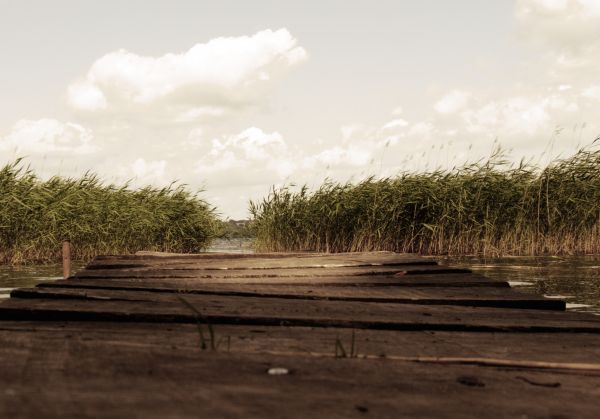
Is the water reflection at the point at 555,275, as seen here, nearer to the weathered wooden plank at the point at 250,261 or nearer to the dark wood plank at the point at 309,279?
the weathered wooden plank at the point at 250,261

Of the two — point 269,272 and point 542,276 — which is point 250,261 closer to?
point 269,272

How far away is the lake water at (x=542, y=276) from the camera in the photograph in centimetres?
580

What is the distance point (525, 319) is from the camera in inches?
97.5

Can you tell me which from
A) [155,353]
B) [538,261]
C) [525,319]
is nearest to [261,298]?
[525,319]

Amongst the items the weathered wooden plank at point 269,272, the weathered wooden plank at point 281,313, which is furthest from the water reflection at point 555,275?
the weathered wooden plank at point 281,313

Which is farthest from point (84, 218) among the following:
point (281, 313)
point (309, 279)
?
point (281, 313)

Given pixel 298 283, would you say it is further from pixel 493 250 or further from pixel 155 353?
pixel 493 250

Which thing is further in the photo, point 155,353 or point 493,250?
point 493,250

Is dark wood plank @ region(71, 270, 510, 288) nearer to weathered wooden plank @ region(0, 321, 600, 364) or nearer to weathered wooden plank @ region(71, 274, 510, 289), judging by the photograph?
weathered wooden plank @ region(71, 274, 510, 289)

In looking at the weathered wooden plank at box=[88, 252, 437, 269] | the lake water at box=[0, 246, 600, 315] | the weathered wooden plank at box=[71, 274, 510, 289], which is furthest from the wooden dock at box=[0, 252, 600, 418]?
the lake water at box=[0, 246, 600, 315]

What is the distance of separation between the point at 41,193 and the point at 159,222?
3142 millimetres

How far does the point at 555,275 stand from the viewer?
24.5 ft

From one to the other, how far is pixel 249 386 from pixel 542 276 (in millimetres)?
6822

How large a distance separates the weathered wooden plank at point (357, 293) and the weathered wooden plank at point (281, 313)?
182mm
